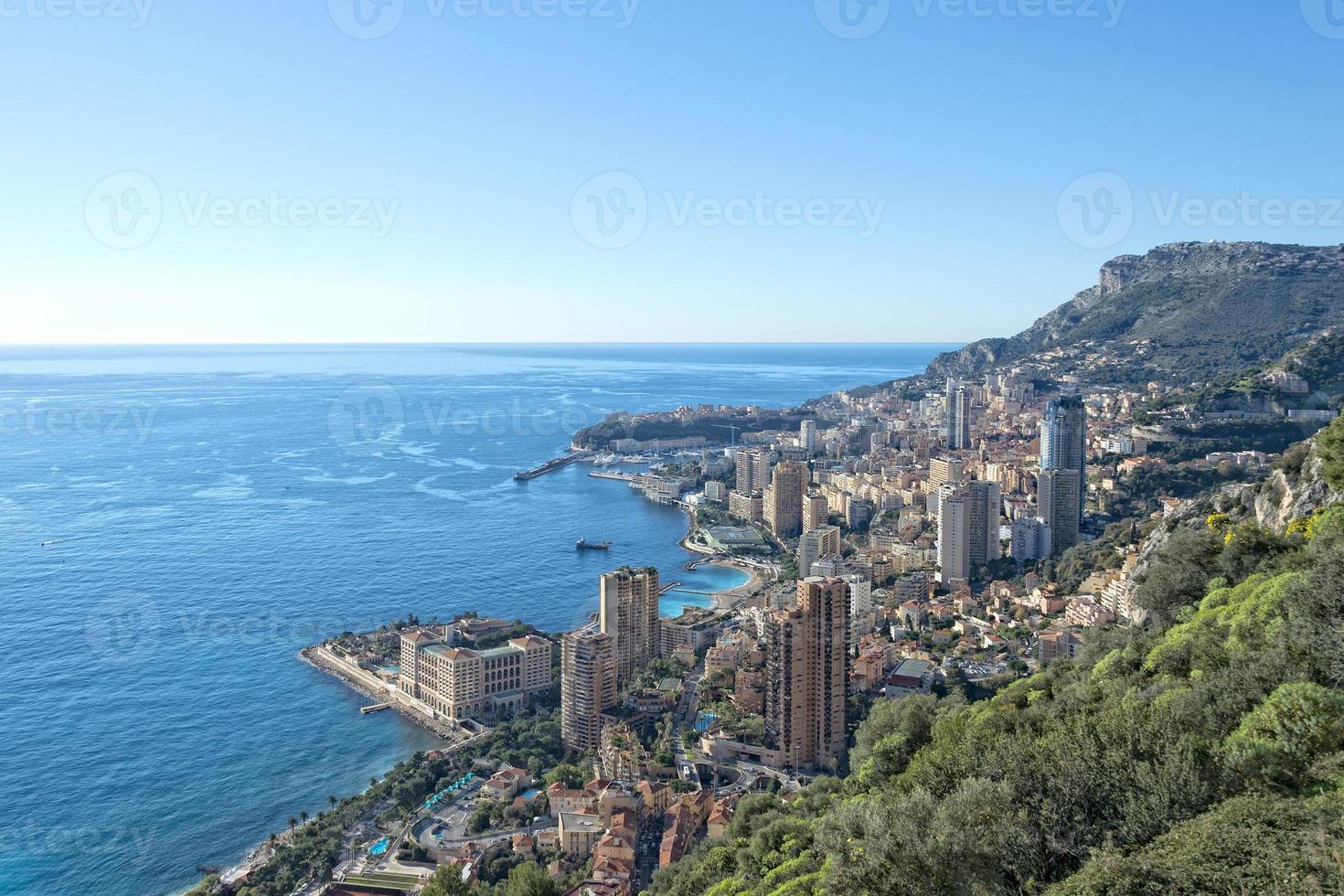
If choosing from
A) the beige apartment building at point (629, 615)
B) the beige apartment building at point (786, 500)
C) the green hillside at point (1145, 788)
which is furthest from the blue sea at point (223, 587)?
the green hillside at point (1145, 788)

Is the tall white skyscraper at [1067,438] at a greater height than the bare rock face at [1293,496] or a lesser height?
lesser

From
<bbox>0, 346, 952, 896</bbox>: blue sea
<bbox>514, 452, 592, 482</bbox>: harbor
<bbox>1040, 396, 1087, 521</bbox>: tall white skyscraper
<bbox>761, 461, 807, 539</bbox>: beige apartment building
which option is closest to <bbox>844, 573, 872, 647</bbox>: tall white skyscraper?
<bbox>0, 346, 952, 896</bbox>: blue sea

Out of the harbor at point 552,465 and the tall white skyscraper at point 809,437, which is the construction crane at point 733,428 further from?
the harbor at point 552,465

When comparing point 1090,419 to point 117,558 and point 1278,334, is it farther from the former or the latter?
point 117,558

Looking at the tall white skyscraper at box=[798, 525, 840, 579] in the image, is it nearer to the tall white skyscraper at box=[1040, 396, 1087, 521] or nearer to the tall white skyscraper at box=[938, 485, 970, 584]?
the tall white skyscraper at box=[938, 485, 970, 584]

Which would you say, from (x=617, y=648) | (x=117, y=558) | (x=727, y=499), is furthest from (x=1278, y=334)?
(x=117, y=558)

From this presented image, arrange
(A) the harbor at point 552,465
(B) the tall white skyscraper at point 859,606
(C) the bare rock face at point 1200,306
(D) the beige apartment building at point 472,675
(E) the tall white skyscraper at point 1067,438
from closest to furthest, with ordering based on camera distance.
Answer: (D) the beige apartment building at point 472,675 → (B) the tall white skyscraper at point 859,606 → (E) the tall white skyscraper at point 1067,438 → (A) the harbor at point 552,465 → (C) the bare rock face at point 1200,306
